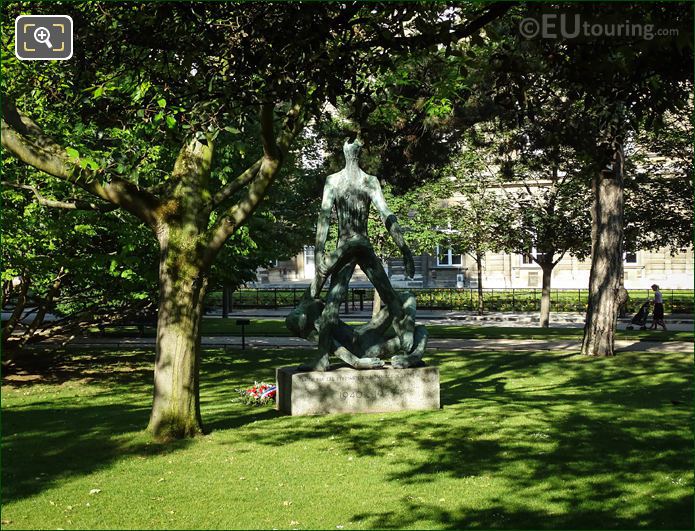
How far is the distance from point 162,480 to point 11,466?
6.55 ft

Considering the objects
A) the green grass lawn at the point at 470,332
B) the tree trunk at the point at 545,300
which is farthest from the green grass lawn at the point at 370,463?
the tree trunk at the point at 545,300

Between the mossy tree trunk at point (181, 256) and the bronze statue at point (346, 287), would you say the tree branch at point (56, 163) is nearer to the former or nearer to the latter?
the mossy tree trunk at point (181, 256)

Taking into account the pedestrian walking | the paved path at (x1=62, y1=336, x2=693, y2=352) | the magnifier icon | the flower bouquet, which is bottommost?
the flower bouquet

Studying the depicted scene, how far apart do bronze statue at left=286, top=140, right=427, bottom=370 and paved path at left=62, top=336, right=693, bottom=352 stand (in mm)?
9218

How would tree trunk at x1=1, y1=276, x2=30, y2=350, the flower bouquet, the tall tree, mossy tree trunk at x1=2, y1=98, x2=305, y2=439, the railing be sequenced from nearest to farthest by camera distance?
the tall tree < mossy tree trunk at x1=2, y1=98, x2=305, y2=439 < the flower bouquet < tree trunk at x1=1, y1=276, x2=30, y2=350 < the railing

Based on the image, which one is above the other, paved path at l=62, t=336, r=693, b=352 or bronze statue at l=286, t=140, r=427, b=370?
bronze statue at l=286, t=140, r=427, b=370

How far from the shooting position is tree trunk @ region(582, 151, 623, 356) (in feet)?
66.1

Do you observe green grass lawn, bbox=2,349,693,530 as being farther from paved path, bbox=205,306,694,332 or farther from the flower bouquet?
paved path, bbox=205,306,694,332

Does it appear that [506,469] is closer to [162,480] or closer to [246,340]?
[162,480]

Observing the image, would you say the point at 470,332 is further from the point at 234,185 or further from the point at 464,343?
the point at 234,185

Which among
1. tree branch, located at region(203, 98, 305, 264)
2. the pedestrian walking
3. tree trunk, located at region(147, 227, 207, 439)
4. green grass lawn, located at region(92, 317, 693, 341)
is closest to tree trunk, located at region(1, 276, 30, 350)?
tree trunk, located at region(147, 227, 207, 439)

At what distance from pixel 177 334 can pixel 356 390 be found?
3.19 metres

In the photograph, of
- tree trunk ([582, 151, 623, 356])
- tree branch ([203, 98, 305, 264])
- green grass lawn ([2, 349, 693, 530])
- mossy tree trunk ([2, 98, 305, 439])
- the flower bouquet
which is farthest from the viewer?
tree trunk ([582, 151, 623, 356])

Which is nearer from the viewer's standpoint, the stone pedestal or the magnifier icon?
the magnifier icon
